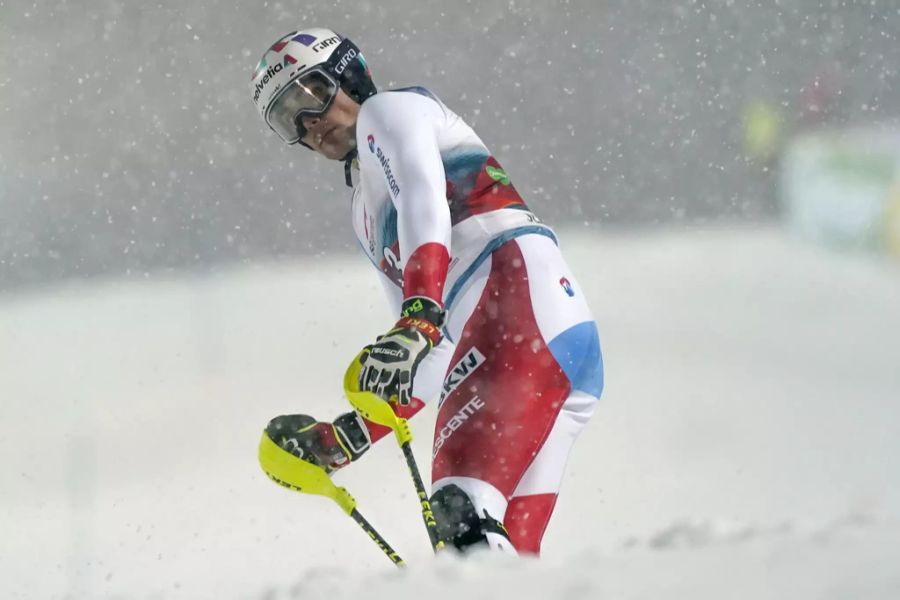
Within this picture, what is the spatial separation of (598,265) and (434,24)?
1.88m

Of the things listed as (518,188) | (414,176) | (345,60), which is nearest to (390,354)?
(414,176)

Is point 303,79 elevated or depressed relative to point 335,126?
elevated

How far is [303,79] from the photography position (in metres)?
2.67

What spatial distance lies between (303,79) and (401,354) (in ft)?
2.99

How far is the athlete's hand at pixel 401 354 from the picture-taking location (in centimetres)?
208

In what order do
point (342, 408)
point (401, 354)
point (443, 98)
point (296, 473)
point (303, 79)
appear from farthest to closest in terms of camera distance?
point (443, 98) < point (342, 408) < point (303, 79) < point (296, 473) < point (401, 354)

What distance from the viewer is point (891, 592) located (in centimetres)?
133

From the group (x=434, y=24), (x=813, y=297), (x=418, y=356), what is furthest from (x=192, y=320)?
(x=418, y=356)

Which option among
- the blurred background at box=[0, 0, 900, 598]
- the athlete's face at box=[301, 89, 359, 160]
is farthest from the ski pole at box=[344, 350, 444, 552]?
the blurred background at box=[0, 0, 900, 598]

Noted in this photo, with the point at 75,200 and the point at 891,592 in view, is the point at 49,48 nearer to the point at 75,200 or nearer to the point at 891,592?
the point at 75,200

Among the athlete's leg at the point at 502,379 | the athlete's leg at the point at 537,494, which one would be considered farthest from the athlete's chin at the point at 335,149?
the athlete's leg at the point at 537,494

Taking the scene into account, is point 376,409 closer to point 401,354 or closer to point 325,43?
point 401,354

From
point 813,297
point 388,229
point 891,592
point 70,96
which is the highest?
point 70,96

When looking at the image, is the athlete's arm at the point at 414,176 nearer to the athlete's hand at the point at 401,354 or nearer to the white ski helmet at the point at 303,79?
the athlete's hand at the point at 401,354
